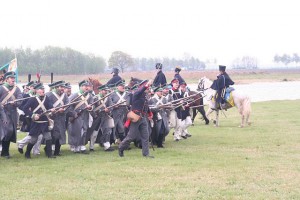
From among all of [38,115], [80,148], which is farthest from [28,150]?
[80,148]

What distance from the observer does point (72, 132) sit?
12.1 meters

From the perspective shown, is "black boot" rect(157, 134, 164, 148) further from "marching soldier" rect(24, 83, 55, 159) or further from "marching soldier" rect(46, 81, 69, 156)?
"marching soldier" rect(24, 83, 55, 159)

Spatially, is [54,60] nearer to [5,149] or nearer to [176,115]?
[176,115]

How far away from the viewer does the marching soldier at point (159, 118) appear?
13180 mm

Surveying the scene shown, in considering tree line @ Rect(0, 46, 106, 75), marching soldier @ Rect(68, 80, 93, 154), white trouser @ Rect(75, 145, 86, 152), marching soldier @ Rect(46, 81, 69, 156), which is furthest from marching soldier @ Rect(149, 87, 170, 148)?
tree line @ Rect(0, 46, 106, 75)

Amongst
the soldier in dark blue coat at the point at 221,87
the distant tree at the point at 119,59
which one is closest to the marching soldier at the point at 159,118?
the soldier in dark blue coat at the point at 221,87

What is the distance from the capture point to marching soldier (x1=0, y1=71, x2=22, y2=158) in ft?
37.7

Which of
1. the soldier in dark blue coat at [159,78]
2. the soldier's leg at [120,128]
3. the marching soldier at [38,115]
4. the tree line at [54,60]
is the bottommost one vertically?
the soldier's leg at [120,128]

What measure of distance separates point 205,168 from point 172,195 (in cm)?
224

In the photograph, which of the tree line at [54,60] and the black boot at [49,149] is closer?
the black boot at [49,149]

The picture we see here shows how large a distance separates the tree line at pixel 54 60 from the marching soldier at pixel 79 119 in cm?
2933

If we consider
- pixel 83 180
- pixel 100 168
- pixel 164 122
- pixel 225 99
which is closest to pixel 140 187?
pixel 83 180

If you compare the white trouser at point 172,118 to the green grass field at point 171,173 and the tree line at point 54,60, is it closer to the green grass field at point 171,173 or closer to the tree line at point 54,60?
the green grass field at point 171,173

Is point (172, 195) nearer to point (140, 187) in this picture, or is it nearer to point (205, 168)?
point (140, 187)
